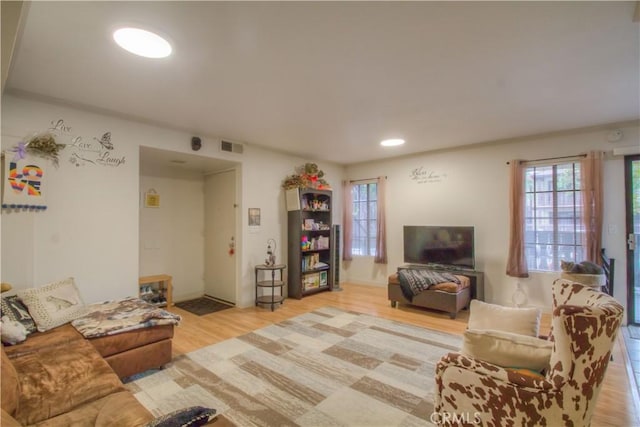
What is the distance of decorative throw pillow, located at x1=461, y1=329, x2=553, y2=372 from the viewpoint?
4.80ft

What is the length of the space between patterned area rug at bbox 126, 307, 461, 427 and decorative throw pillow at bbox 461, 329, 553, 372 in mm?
738

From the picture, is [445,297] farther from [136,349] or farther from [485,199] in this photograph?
[136,349]

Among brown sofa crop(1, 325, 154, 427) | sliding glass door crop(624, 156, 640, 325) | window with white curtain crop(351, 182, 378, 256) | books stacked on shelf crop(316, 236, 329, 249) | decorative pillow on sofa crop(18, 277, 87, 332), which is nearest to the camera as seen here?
brown sofa crop(1, 325, 154, 427)

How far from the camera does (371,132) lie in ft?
12.9

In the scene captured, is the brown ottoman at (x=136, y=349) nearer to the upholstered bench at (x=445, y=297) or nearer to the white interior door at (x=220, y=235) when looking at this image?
the white interior door at (x=220, y=235)

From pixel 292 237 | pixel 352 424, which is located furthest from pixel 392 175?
pixel 352 424

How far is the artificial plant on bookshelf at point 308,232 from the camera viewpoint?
16.2 ft

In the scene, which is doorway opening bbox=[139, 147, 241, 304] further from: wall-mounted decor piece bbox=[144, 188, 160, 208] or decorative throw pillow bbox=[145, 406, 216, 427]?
decorative throw pillow bbox=[145, 406, 216, 427]

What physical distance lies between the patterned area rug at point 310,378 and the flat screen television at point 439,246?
149cm

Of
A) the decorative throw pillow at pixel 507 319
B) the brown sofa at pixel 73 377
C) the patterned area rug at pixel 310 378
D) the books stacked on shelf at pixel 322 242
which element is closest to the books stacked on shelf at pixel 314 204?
the books stacked on shelf at pixel 322 242

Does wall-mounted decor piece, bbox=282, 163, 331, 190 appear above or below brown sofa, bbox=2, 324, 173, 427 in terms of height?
above

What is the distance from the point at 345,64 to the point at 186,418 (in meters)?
2.28

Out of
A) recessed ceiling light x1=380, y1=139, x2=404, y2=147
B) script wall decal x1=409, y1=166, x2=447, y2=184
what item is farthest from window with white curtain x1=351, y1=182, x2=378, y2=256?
recessed ceiling light x1=380, y1=139, x2=404, y2=147

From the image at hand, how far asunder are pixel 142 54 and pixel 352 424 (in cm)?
284
